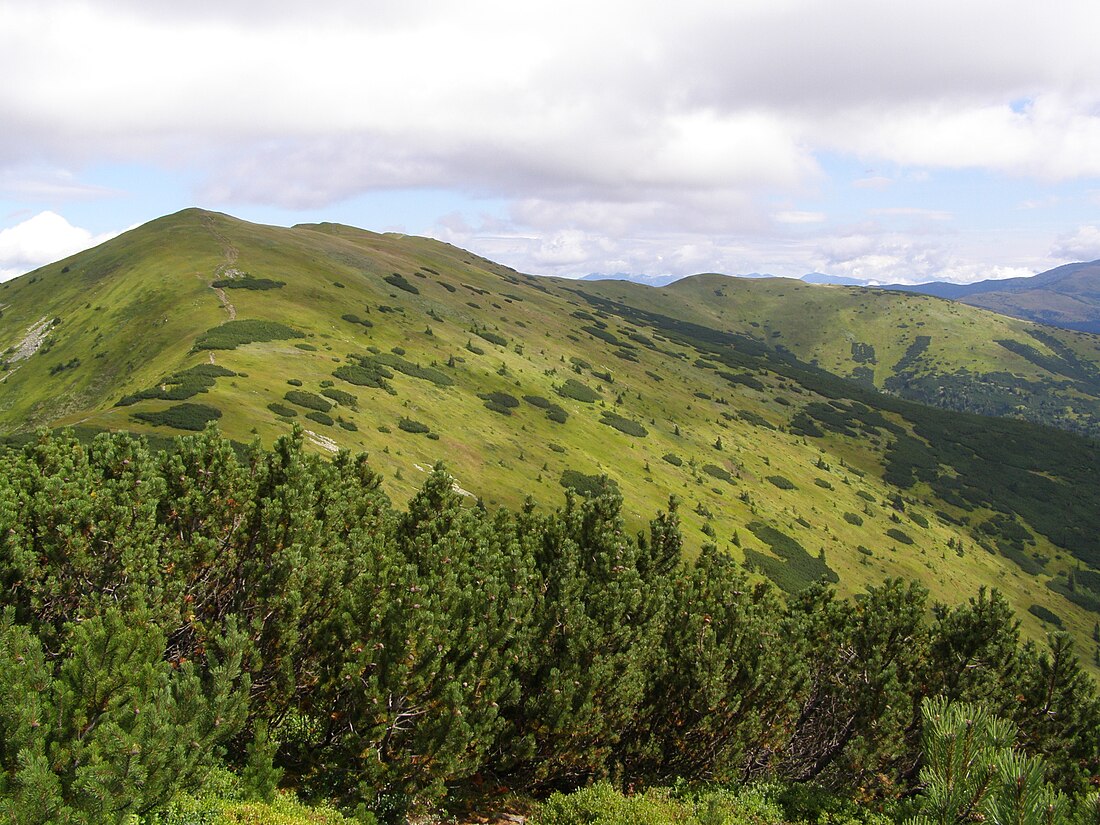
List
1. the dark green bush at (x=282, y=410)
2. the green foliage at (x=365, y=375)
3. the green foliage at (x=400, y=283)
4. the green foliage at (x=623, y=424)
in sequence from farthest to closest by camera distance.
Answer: the green foliage at (x=400, y=283)
the green foliage at (x=623, y=424)
the green foliage at (x=365, y=375)
the dark green bush at (x=282, y=410)

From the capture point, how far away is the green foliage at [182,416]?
40.2 meters

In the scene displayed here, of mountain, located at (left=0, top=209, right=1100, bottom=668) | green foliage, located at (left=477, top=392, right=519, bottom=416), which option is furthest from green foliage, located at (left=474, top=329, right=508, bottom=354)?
green foliage, located at (left=477, top=392, right=519, bottom=416)

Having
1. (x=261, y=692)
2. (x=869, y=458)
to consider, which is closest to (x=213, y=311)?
(x=261, y=692)

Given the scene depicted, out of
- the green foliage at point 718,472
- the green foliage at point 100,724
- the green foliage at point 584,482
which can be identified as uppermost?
the green foliage at point 100,724

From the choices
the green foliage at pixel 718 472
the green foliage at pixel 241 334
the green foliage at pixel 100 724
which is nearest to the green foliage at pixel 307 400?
the green foliage at pixel 241 334

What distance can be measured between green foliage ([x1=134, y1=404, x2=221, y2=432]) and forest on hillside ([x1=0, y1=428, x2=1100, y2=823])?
26978 millimetres

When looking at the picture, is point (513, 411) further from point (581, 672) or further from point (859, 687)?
point (581, 672)

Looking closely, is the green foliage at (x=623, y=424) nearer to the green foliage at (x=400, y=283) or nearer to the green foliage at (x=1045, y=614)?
the green foliage at (x=400, y=283)

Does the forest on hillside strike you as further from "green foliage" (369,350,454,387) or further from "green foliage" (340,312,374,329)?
"green foliage" (340,312,374,329)

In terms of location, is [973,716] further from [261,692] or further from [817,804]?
[261,692]

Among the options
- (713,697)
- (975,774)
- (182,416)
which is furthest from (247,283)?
(975,774)

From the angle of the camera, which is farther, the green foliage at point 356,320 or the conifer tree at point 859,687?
the green foliage at point 356,320

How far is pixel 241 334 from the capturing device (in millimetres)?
68562

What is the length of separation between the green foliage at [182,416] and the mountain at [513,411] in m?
0.20
